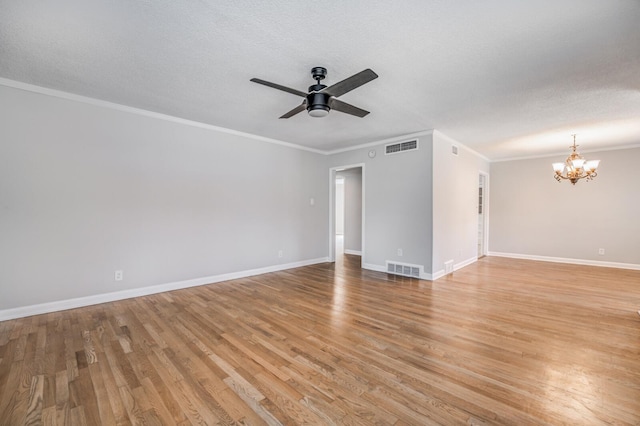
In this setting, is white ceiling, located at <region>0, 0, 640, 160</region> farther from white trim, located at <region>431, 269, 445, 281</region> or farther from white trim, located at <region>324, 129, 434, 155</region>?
white trim, located at <region>431, 269, 445, 281</region>

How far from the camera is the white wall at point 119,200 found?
122 inches

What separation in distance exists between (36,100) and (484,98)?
5.41m

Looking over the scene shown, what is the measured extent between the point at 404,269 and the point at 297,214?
2.48 m

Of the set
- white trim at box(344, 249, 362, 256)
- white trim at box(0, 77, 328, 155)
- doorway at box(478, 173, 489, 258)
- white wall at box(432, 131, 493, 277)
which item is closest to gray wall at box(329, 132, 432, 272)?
white wall at box(432, 131, 493, 277)

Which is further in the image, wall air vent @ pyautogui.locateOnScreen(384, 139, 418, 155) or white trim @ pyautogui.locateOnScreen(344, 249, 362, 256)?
white trim @ pyautogui.locateOnScreen(344, 249, 362, 256)

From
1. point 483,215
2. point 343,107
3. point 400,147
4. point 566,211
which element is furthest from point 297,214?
point 566,211

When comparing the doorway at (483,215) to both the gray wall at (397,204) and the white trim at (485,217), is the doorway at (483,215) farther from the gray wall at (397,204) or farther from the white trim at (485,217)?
the gray wall at (397,204)

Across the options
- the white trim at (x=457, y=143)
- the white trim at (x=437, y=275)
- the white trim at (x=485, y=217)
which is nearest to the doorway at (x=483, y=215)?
the white trim at (x=485, y=217)

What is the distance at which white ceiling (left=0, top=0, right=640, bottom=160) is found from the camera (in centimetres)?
193

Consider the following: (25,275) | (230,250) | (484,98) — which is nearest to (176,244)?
(230,250)

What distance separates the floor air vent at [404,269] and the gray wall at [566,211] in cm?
390

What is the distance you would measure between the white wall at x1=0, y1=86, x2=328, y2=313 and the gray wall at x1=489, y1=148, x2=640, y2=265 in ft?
19.9

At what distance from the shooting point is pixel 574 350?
2436 millimetres

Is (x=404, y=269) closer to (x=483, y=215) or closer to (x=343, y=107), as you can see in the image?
(x=343, y=107)
